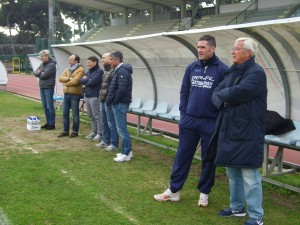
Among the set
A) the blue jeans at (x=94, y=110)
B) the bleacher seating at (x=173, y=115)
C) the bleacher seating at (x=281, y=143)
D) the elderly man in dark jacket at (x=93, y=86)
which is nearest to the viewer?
the bleacher seating at (x=281, y=143)

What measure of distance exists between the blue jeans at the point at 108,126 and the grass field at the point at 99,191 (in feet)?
0.92

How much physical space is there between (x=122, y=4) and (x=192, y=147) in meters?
28.5

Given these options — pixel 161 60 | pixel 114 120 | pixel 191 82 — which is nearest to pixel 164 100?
Answer: pixel 161 60

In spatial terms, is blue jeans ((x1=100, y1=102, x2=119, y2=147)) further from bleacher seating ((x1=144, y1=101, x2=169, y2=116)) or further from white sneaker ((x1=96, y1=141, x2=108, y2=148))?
bleacher seating ((x1=144, y1=101, x2=169, y2=116))

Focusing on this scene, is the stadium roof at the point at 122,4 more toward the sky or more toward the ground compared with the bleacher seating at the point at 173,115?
more toward the sky

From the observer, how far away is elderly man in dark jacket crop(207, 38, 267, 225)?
3756mm

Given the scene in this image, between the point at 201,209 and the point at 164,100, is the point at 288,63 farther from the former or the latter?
the point at 164,100

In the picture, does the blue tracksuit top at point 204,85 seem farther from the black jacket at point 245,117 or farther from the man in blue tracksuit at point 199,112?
the black jacket at point 245,117

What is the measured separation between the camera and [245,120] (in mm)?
3775

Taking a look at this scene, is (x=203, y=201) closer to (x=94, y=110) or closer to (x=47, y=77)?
(x=94, y=110)

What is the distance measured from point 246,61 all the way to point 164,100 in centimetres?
538

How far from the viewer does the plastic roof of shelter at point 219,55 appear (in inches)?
216

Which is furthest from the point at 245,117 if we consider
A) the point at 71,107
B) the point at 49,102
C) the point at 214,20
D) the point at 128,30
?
the point at 128,30

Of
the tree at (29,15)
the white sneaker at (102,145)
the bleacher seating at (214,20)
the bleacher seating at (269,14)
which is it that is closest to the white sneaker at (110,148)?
the white sneaker at (102,145)
